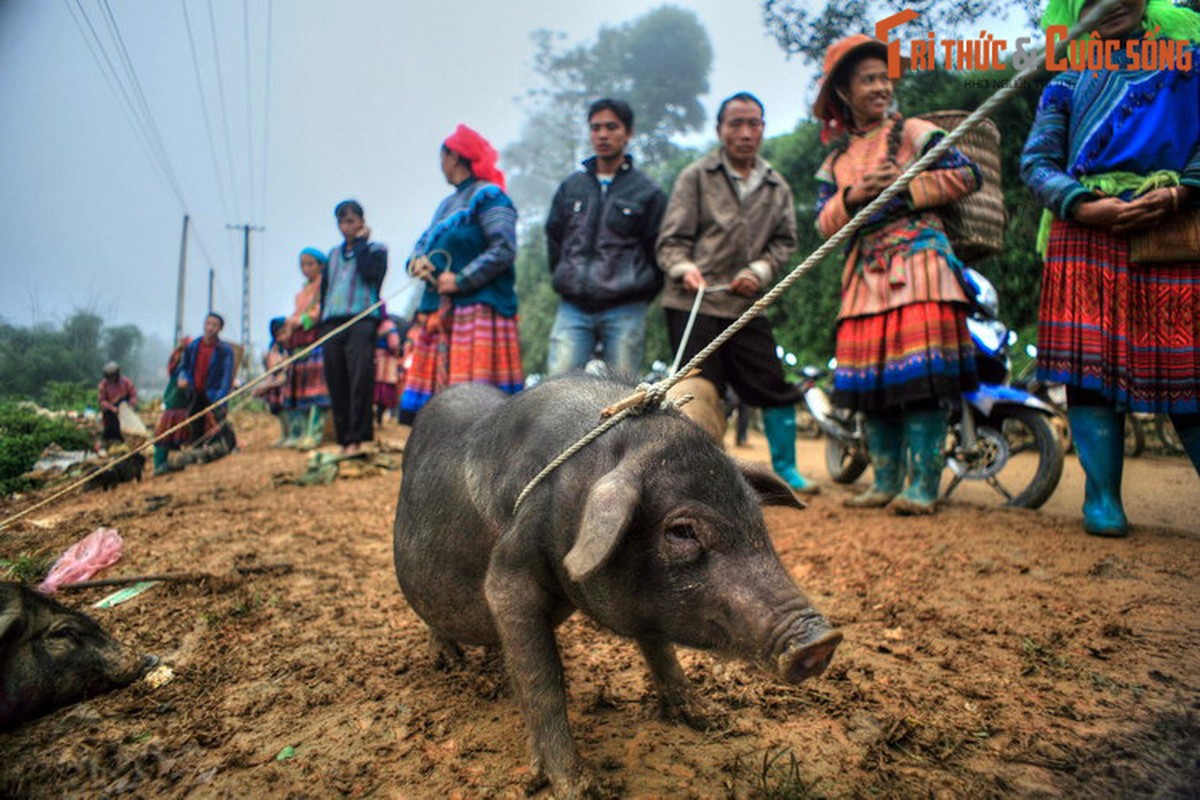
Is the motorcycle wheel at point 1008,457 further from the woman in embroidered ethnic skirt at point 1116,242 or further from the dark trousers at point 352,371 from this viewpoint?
the dark trousers at point 352,371

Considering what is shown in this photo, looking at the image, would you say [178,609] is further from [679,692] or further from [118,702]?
[679,692]

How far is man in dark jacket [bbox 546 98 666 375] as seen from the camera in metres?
4.56

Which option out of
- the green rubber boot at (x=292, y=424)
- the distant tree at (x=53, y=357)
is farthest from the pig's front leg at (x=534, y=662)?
the green rubber boot at (x=292, y=424)

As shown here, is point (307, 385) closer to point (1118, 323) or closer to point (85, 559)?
point (85, 559)

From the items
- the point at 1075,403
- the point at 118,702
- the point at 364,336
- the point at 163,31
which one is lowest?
the point at 118,702

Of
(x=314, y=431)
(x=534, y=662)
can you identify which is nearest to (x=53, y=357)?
(x=534, y=662)

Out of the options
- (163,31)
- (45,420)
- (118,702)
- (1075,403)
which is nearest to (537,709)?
(118,702)

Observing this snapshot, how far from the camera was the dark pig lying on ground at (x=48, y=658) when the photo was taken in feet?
5.99

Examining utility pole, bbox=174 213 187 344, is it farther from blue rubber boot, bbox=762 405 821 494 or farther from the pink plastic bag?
blue rubber boot, bbox=762 405 821 494

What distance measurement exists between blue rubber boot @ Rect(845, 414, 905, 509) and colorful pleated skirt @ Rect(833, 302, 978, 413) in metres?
0.20

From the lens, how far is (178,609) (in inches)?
108

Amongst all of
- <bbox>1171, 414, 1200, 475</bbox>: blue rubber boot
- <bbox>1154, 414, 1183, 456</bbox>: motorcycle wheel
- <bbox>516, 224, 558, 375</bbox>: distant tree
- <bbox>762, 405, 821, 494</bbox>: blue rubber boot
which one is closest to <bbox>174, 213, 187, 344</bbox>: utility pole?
<bbox>762, 405, 821, 494</bbox>: blue rubber boot

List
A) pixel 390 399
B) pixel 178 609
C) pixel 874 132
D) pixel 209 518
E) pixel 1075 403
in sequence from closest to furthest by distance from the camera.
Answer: pixel 178 609 < pixel 1075 403 < pixel 874 132 < pixel 209 518 < pixel 390 399

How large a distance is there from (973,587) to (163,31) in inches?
194
